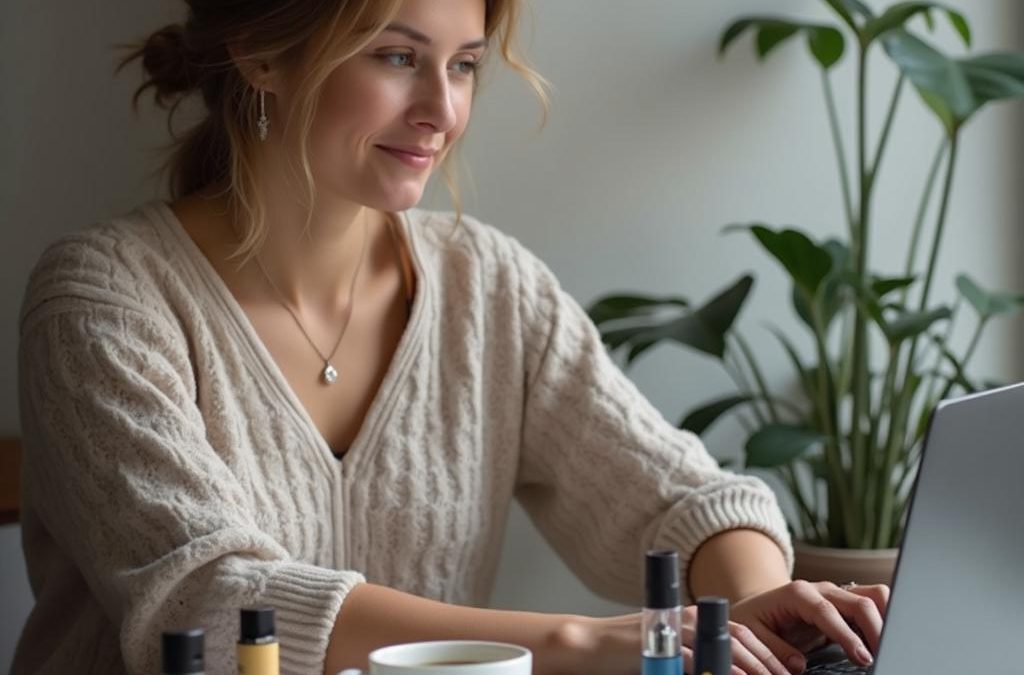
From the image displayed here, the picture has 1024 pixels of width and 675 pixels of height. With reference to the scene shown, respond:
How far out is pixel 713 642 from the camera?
39.0 inches

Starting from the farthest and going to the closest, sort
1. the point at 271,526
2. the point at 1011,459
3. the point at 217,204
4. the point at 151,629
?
the point at 217,204 → the point at 271,526 → the point at 151,629 → the point at 1011,459

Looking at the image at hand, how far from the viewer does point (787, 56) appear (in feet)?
8.05

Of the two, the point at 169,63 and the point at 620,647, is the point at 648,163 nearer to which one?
the point at 169,63

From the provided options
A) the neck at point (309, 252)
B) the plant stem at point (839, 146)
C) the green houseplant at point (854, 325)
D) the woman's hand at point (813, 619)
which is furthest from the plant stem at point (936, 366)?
the woman's hand at point (813, 619)

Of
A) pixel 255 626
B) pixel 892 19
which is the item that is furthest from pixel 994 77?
pixel 255 626

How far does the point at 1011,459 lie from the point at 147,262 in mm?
978

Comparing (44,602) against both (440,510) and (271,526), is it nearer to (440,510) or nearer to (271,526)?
(271,526)

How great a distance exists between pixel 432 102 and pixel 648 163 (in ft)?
2.76

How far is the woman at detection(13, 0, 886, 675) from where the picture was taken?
1384 millimetres

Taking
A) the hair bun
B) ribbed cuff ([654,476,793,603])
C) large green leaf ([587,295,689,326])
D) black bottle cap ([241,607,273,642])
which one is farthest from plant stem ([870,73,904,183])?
black bottle cap ([241,607,273,642])

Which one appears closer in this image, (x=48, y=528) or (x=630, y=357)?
A: (x=48, y=528)

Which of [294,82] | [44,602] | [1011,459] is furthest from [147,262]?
[1011,459]

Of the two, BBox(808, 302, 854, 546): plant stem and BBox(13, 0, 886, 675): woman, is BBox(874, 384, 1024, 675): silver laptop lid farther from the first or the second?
BBox(808, 302, 854, 546): plant stem

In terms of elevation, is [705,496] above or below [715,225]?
below
